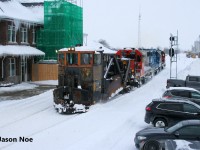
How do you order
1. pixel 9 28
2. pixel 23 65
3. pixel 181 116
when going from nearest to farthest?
pixel 181 116, pixel 9 28, pixel 23 65

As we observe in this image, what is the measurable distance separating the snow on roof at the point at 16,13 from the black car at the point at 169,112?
2131cm

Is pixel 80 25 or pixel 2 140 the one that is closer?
pixel 2 140

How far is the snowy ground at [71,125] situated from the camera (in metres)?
14.6

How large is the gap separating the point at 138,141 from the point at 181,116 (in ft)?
13.5

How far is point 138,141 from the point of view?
13.3 m

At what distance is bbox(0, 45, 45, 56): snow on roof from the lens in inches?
1327

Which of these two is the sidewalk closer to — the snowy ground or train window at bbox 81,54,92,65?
the snowy ground

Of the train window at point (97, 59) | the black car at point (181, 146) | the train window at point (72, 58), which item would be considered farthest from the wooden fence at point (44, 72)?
the black car at point (181, 146)

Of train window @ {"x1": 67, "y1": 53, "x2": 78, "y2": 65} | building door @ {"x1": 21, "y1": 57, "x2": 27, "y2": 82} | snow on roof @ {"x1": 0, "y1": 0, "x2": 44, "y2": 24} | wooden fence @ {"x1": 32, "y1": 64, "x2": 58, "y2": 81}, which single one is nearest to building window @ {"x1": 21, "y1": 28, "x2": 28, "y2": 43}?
snow on roof @ {"x1": 0, "y1": 0, "x2": 44, "y2": 24}

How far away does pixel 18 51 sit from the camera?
35688 millimetres

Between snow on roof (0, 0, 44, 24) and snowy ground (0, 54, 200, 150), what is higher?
snow on roof (0, 0, 44, 24)

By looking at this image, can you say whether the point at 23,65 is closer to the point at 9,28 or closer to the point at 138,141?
the point at 9,28

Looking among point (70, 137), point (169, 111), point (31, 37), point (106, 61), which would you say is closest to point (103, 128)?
point (70, 137)

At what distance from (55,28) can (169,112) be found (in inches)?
1043
